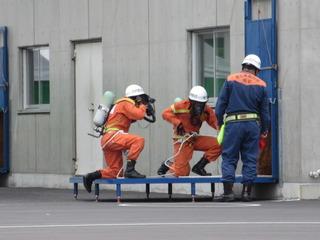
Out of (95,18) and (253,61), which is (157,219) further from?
(95,18)

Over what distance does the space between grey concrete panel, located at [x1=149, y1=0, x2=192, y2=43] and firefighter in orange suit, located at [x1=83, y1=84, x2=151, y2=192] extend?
242cm

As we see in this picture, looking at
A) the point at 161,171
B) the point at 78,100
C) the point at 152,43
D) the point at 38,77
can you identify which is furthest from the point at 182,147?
the point at 38,77

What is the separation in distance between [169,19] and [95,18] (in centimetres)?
232

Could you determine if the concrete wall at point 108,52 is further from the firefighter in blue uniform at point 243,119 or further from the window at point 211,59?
the firefighter in blue uniform at point 243,119

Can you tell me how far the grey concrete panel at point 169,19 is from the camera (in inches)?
774

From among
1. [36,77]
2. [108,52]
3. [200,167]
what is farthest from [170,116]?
[36,77]

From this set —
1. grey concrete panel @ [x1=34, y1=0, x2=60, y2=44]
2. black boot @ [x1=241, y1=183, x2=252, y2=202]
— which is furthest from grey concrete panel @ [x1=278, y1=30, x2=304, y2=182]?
grey concrete panel @ [x1=34, y1=0, x2=60, y2=44]

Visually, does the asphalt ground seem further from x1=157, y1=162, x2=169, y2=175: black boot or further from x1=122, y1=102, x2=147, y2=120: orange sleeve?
x1=122, y1=102, x2=147, y2=120: orange sleeve

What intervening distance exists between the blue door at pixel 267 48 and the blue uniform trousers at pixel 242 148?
1112 mm

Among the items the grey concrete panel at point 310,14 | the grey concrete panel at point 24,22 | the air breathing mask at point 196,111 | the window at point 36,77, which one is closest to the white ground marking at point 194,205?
the air breathing mask at point 196,111

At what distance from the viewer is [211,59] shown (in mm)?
19703

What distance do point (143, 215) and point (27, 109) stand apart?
1054 cm

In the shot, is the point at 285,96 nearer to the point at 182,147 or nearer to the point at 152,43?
the point at 182,147

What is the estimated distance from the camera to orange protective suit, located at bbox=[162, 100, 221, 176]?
17.6 metres
